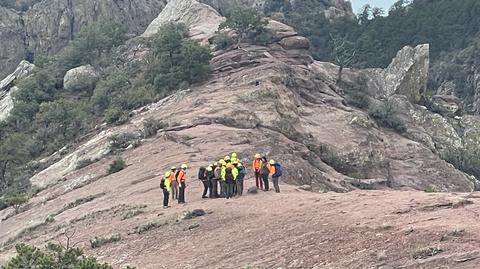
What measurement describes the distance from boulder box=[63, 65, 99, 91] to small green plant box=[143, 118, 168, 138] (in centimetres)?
2370

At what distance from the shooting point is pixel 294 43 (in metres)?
59.2

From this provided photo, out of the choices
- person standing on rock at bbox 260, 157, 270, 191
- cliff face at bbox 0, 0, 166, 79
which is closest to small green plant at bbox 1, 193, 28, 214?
person standing on rock at bbox 260, 157, 270, 191

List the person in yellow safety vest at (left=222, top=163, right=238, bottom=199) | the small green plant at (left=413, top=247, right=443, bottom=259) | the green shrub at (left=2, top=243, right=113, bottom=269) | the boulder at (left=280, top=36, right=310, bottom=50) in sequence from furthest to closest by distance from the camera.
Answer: the boulder at (left=280, top=36, right=310, bottom=50), the person in yellow safety vest at (left=222, top=163, right=238, bottom=199), the green shrub at (left=2, top=243, right=113, bottom=269), the small green plant at (left=413, top=247, right=443, bottom=259)

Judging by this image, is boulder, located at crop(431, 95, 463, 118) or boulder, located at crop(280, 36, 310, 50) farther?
boulder, located at crop(431, 95, 463, 118)

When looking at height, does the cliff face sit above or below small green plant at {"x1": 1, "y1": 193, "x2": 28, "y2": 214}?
above

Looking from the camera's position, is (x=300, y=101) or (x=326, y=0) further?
(x=326, y=0)

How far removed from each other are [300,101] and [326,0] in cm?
6720

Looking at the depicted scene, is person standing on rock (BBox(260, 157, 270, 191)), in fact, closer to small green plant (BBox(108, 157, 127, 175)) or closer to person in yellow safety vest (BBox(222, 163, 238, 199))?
person in yellow safety vest (BBox(222, 163, 238, 199))

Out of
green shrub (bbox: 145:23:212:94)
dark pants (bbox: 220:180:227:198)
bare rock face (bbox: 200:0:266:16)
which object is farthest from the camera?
bare rock face (bbox: 200:0:266:16)

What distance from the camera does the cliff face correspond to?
93.7m

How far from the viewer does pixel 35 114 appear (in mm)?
60562

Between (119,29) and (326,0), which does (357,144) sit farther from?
(326,0)

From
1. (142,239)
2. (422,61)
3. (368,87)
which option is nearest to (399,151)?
(368,87)

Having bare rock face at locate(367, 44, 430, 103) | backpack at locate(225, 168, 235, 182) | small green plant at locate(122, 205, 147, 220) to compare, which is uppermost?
bare rock face at locate(367, 44, 430, 103)
